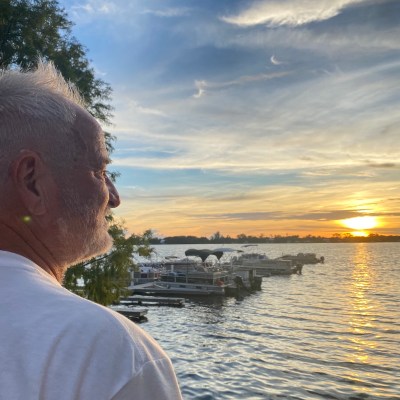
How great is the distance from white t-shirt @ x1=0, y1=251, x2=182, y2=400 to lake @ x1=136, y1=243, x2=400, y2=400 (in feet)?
47.8

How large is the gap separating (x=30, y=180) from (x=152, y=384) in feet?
2.22

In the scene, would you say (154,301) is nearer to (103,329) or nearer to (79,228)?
(79,228)

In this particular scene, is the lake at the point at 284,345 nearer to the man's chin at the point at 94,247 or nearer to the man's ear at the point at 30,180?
the man's chin at the point at 94,247

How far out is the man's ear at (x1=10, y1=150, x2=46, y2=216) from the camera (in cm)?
127

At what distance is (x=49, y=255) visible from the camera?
4.40 feet

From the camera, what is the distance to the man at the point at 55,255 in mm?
902

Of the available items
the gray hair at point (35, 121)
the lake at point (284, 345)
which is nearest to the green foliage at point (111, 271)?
the lake at point (284, 345)

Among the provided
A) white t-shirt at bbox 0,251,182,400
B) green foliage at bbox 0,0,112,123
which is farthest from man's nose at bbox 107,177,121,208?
green foliage at bbox 0,0,112,123

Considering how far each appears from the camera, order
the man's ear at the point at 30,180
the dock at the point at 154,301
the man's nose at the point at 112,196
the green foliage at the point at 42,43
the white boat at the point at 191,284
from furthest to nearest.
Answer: the white boat at the point at 191,284 < the dock at the point at 154,301 < the green foliage at the point at 42,43 < the man's nose at the point at 112,196 < the man's ear at the point at 30,180

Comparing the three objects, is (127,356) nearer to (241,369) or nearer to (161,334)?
(241,369)

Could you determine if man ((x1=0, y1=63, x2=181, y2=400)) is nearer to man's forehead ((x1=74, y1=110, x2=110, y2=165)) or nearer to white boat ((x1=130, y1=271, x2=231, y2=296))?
man's forehead ((x1=74, y1=110, x2=110, y2=165))

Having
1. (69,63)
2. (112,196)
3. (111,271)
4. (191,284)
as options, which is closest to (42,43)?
(69,63)

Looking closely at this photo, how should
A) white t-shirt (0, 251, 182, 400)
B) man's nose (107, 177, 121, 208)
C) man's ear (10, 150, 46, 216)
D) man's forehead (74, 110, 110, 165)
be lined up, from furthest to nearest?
man's nose (107, 177, 121, 208)
man's forehead (74, 110, 110, 165)
man's ear (10, 150, 46, 216)
white t-shirt (0, 251, 182, 400)

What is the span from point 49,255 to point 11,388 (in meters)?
0.50
